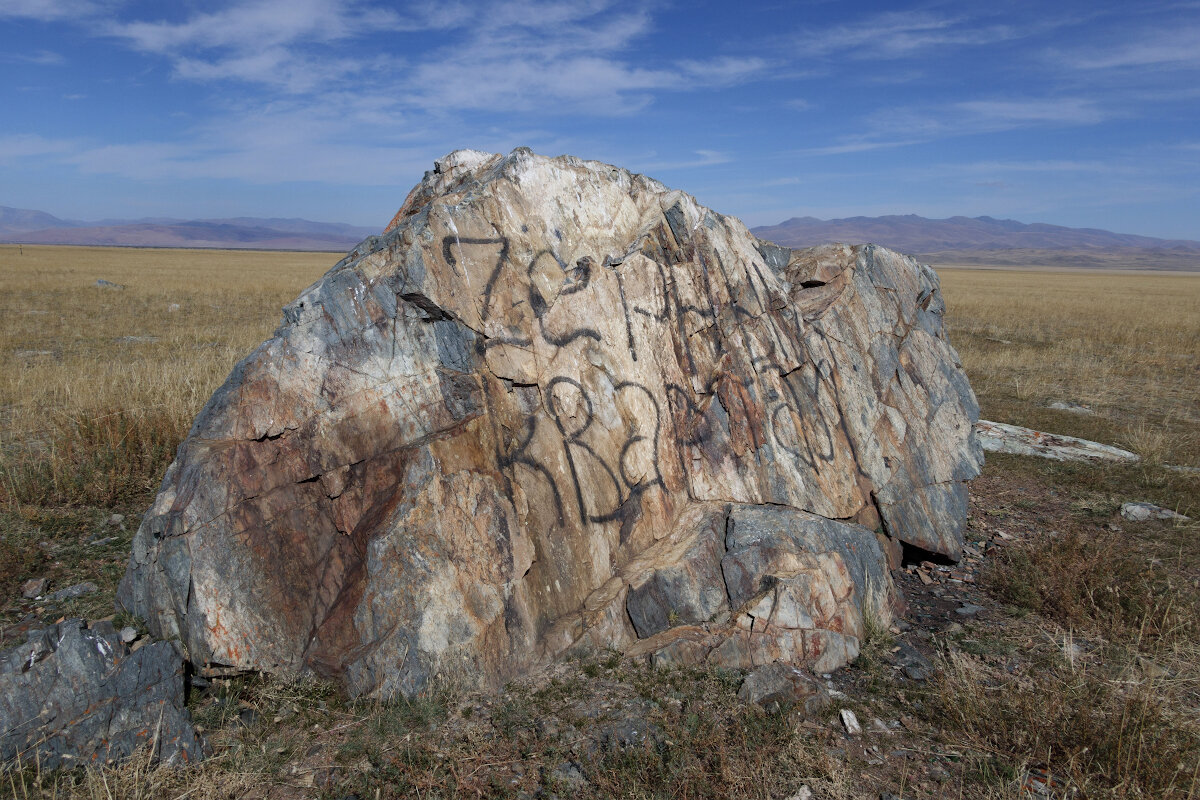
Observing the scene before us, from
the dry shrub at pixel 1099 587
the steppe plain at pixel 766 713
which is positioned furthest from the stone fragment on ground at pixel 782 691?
the dry shrub at pixel 1099 587

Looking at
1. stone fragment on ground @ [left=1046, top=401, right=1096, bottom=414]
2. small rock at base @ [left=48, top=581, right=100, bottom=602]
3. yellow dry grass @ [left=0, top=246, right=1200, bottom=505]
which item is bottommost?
small rock at base @ [left=48, top=581, right=100, bottom=602]

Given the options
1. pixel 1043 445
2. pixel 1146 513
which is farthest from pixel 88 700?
pixel 1043 445

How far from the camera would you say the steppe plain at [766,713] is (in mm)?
3826

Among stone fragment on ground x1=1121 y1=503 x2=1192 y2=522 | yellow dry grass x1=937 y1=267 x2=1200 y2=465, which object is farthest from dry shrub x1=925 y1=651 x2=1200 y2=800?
yellow dry grass x1=937 y1=267 x2=1200 y2=465

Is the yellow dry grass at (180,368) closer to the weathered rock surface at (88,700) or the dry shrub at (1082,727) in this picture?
the weathered rock surface at (88,700)

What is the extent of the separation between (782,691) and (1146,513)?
6320 mm

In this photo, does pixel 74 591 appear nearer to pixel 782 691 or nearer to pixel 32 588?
pixel 32 588

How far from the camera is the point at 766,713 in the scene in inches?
175

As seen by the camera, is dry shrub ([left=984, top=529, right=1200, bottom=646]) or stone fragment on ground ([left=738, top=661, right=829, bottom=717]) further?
dry shrub ([left=984, top=529, right=1200, bottom=646])

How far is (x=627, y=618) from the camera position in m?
5.21

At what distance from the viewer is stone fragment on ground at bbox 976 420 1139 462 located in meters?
10.1

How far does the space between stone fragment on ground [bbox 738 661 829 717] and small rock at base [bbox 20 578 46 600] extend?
18.2 feet

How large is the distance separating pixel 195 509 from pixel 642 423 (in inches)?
136

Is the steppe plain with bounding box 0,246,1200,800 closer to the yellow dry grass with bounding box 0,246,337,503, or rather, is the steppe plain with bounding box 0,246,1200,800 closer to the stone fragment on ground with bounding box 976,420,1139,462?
the yellow dry grass with bounding box 0,246,337,503
